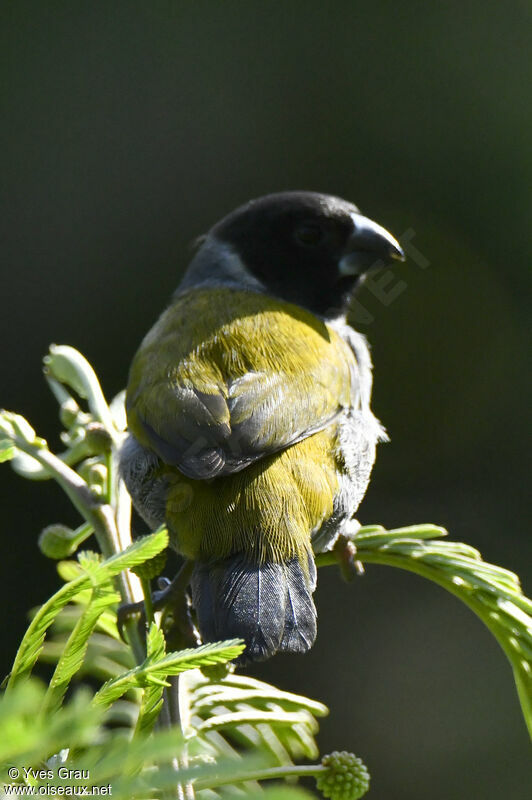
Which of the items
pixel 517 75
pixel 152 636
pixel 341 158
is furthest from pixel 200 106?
pixel 152 636

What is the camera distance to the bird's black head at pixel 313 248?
274 cm

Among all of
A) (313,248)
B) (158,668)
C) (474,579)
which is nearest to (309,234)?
(313,248)

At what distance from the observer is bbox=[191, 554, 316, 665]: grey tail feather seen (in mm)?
1437

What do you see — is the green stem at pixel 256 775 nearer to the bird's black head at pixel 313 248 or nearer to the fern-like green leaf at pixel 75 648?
the fern-like green leaf at pixel 75 648

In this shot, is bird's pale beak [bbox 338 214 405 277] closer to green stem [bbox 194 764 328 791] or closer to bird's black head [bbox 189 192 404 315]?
bird's black head [bbox 189 192 404 315]

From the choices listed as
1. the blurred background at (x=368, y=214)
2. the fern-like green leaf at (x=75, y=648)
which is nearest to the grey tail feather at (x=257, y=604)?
the fern-like green leaf at (x=75, y=648)

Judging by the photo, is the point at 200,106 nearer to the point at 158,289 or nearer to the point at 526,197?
the point at 158,289

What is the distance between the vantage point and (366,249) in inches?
108

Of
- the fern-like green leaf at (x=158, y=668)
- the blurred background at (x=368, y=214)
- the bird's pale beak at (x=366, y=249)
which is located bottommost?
the blurred background at (x=368, y=214)

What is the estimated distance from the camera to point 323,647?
4.38 metres

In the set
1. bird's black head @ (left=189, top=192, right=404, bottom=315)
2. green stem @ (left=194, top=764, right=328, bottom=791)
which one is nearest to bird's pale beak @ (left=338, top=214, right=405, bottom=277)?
bird's black head @ (left=189, top=192, right=404, bottom=315)

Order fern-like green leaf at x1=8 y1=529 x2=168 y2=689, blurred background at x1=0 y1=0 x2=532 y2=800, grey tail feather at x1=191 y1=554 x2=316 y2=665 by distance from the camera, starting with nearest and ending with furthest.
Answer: fern-like green leaf at x1=8 y1=529 x2=168 y2=689 → grey tail feather at x1=191 y1=554 x2=316 y2=665 → blurred background at x1=0 y1=0 x2=532 y2=800

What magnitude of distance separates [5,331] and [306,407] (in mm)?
3017

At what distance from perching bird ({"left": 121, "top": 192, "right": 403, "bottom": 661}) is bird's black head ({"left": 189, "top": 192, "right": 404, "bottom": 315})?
0.23 metres
